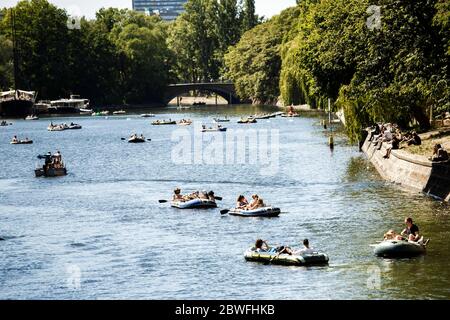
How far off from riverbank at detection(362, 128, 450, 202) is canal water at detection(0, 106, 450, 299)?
98cm

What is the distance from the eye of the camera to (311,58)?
96375 millimetres

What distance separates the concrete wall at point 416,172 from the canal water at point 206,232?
3.12 ft

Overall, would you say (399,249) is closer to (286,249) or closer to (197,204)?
(286,249)

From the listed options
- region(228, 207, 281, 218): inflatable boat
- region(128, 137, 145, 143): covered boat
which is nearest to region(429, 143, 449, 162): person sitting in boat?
region(228, 207, 281, 218): inflatable boat

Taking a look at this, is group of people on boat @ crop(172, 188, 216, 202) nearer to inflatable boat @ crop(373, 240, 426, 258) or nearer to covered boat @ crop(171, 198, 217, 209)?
covered boat @ crop(171, 198, 217, 209)

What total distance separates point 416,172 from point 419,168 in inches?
20.3

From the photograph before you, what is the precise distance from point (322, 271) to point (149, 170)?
4867cm

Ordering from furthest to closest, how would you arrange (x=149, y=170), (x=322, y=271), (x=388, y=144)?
(x=149, y=170) < (x=388, y=144) < (x=322, y=271)

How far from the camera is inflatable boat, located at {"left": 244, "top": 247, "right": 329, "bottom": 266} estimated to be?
43625 millimetres

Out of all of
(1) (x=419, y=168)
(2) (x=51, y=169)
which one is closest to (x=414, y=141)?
(1) (x=419, y=168)

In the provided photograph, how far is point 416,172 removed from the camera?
64938 mm
